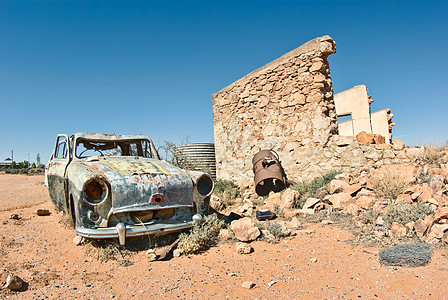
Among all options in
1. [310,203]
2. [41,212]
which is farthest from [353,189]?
[41,212]

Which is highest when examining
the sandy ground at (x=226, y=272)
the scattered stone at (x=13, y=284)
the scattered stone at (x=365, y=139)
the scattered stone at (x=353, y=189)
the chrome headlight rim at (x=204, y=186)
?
the scattered stone at (x=365, y=139)

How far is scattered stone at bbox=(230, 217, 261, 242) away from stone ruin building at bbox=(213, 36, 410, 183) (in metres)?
3.34

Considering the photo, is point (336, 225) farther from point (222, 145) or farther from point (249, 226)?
point (222, 145)

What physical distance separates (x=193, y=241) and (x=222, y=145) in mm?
5491

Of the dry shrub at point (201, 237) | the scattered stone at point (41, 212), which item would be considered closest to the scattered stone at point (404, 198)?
the dry shrub at point (201, 237)

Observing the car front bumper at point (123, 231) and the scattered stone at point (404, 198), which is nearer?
the car front bumper at point (123, 231)

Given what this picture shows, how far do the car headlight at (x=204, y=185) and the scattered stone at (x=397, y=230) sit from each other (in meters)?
2.42

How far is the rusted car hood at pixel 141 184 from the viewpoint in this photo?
3.58 m

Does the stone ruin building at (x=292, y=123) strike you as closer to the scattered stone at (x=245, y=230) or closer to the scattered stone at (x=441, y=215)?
the scattered stone at (x=441, y=215)

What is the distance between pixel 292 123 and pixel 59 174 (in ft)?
16.9

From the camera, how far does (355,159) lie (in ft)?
21.0

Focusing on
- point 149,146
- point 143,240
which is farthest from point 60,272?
point 149,146

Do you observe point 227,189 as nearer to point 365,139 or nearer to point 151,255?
point 365,139

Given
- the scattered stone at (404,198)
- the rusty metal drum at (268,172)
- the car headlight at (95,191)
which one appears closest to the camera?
the car headlight at (95,191)
